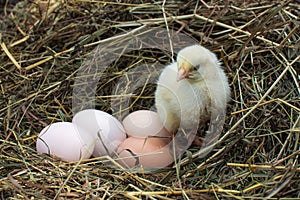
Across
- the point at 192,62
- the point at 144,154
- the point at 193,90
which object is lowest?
the point at 144,154

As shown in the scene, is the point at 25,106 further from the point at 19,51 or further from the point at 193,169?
the point at 193,169

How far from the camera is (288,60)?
2133 millimetres

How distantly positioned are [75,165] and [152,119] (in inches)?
15.4

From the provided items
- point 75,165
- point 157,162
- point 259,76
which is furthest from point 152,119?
point 259,76

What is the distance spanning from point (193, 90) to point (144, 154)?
1.01ft

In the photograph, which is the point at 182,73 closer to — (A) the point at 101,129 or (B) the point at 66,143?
(A) the point at 101,129

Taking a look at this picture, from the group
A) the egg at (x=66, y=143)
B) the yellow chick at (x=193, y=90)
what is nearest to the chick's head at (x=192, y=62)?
the yellow chick at (x=193, y=90)

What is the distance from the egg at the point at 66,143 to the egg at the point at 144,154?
13 cm

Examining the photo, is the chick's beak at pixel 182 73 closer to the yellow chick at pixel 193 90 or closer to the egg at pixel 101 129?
the yellow chick at pixel 193 90

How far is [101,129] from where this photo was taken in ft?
6.19

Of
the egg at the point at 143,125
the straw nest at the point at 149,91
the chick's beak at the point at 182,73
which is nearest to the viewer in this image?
the straw nest at the point at 149,91

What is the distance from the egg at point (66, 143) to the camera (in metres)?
1.84

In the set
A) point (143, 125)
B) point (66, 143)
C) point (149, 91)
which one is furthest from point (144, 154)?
point (149, 91)

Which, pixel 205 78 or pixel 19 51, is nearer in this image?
pixel 205 78
